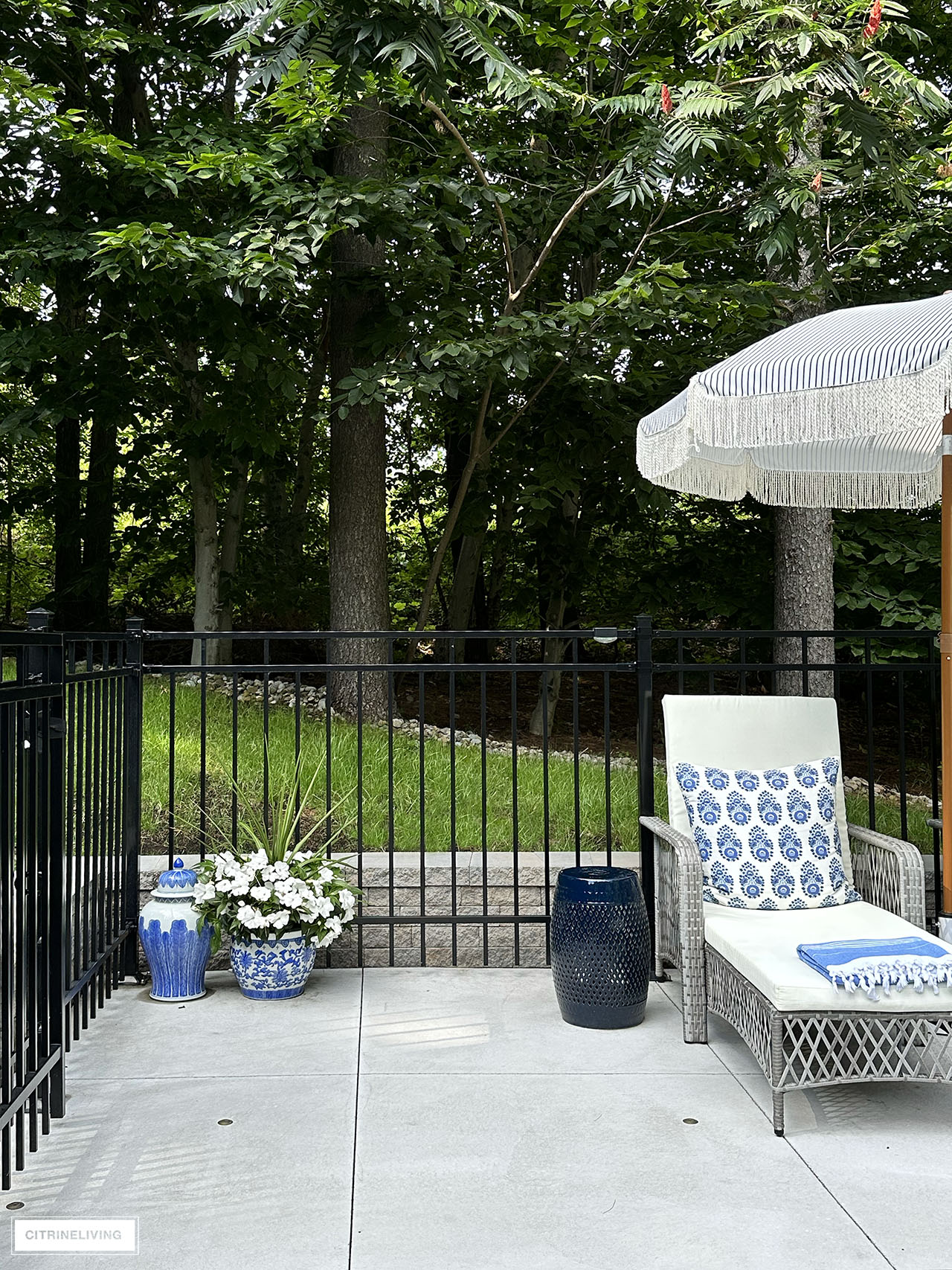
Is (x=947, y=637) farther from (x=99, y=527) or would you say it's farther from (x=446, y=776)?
(x=99, y=527)

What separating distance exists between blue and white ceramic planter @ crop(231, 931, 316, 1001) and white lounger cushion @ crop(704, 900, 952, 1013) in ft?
5.26

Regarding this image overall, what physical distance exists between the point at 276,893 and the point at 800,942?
1.94 m

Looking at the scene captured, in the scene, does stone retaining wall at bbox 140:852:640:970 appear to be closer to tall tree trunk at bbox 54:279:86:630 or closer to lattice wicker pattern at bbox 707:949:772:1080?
lattice wicker pattern at bbox 707:949:772:1080

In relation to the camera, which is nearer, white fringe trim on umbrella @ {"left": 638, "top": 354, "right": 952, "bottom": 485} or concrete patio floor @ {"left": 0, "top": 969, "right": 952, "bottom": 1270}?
concrete patio floor @ {"left": 0, "top": 969, "right": 952, "bottom": 1270}

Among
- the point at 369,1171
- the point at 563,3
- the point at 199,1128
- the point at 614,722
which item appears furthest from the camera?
the point at 614,722

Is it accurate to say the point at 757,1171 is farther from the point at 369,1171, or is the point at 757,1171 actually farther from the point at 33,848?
the point at 33,848

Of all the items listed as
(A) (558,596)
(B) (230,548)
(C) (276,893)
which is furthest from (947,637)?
(B) (230,548)

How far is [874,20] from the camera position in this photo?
17.2 feet

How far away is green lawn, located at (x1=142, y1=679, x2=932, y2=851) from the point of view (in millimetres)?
5336

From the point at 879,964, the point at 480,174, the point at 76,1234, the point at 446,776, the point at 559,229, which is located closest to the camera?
the point at 76,1234

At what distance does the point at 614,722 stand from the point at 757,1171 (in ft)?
27.8

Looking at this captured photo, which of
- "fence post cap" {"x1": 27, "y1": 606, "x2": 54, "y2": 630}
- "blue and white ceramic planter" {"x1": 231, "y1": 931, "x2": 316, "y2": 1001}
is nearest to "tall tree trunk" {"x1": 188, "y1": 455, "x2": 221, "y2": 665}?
"blue and white ceramic planter" {"x1": 231, "y1": 931, "x2": 316, "y2": 1001}

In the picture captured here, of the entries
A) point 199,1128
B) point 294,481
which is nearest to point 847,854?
point 199,1128

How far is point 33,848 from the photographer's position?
2.95 metres
